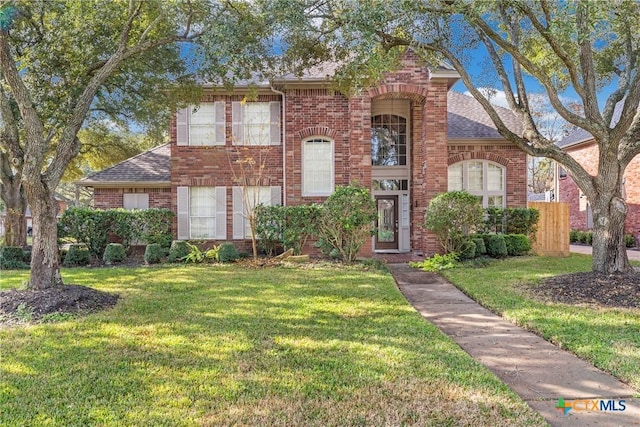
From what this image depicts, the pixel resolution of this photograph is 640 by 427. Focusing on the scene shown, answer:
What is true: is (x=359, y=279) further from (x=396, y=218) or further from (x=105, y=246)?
(x=105, y=246)

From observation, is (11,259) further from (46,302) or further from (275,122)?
(275,122)

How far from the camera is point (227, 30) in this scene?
625 cm

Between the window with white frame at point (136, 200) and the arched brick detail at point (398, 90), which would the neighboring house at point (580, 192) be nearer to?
the arched brick detail at point (398, 90)

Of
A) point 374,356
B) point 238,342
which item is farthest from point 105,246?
point 374,356

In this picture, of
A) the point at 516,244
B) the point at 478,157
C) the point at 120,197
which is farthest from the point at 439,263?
the point at 120,197

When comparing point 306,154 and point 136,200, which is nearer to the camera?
point 306,154

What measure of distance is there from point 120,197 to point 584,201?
2126cm

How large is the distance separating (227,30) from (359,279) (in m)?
5.40

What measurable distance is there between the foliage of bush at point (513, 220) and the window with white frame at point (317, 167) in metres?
5.47

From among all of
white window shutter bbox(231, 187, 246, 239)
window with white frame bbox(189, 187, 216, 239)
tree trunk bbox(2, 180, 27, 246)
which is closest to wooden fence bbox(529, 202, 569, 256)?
white window shutter bbox(231, 187, 246, 239)

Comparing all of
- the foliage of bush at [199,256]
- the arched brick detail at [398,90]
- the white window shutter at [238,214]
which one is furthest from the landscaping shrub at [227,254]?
the arched brick detail at [398,90]

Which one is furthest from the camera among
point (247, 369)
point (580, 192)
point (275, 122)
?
point (580, 192)

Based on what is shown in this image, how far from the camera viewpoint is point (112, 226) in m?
12.3

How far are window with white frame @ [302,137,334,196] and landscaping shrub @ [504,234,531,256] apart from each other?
584cm
